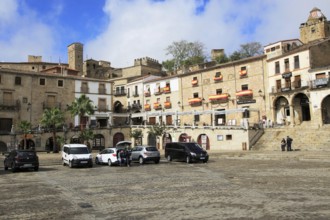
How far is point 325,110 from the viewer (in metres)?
43.7

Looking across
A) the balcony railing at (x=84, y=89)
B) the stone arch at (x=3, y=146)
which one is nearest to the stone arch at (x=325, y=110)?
the balcony railing at (x=84, y=89)

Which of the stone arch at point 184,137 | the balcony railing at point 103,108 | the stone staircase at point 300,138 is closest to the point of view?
the stone staircase at point 300,138

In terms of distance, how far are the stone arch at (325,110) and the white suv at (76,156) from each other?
29143 mm

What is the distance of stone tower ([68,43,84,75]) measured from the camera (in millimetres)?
77500

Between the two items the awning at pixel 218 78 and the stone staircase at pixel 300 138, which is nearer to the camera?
the stone staircase at pixel 300 138

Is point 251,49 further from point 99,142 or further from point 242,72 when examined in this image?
point 99,142

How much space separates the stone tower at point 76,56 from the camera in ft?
254

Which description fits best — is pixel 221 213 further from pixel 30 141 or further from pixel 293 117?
pixel 30 141

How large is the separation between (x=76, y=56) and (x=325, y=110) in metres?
52.7

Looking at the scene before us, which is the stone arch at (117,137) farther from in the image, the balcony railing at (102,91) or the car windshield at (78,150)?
the car windshield at (78,150)

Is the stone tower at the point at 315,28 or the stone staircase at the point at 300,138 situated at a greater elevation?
the stone tower at the point at 315,28

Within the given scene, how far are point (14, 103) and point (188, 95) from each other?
88.2 feet

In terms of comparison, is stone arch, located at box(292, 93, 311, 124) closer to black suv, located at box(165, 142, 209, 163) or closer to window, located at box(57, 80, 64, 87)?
black suv, located at box(165, 142, 209, 163)

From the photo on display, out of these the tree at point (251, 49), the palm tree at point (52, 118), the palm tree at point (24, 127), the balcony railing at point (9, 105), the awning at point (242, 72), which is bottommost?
the palm tree at point (24, 127)
